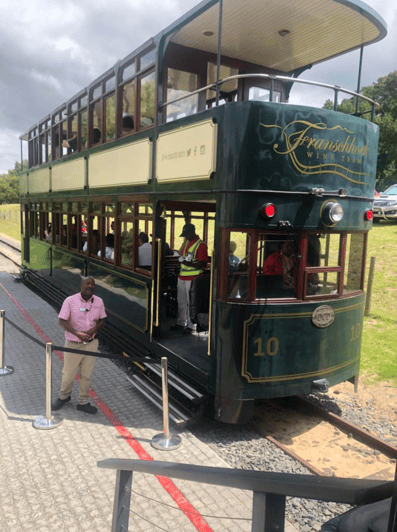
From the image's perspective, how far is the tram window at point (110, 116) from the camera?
8008mm

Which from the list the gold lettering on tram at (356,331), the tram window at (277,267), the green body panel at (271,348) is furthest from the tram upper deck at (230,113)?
the gold lettering on tram at (356,331)

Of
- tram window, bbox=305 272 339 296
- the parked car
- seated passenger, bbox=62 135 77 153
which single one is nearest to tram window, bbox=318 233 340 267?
tram window, bbox=305 272 339 296

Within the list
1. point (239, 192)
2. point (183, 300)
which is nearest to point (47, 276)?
point (183, 300)

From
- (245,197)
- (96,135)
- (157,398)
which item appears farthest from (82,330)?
(96,135)

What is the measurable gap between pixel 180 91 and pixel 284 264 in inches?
123

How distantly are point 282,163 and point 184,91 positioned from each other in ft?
8.63

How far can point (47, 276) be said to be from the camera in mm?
13047

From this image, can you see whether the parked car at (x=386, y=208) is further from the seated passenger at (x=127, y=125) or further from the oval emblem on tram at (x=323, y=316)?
the oval emblem on tram at (x=323, y=316)

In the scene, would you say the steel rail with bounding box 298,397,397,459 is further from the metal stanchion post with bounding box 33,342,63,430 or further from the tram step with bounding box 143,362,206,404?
the metal stanchion post with bounding box 33,342,63,430

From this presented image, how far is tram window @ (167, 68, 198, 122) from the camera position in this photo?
659 cm

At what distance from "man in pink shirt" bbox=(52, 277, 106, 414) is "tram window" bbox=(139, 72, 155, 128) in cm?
264

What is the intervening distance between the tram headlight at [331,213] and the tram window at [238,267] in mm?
902

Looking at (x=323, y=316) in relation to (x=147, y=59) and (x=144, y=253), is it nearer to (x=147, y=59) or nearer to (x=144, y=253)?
(x=144, y=253)

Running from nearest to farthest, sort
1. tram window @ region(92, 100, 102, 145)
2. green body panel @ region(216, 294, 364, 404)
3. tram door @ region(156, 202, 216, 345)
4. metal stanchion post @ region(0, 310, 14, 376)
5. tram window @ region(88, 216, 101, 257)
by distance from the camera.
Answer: green body panel @ region(216, 294, 364, 404)
tram door @ region(156, 202, 216, 345)
metal stanchion post @ region(0, 310, 14, 376)
tram window @ region(92, 100, 102, 145)
tram window @ region(88, 216, 101, 257)
